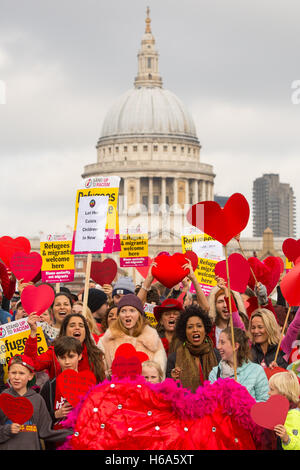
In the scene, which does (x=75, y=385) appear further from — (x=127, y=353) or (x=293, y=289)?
(x=293, y=289)

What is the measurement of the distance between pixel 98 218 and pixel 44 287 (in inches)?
88.2

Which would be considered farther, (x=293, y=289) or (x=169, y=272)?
(x=169, y=272)

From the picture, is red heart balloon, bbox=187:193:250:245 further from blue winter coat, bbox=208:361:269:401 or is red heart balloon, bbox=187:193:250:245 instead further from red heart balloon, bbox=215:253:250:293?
red heart balloon, bbox=215:253:250:293

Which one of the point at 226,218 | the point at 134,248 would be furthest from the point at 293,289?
the point at 134,248

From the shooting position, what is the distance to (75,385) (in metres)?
7.83

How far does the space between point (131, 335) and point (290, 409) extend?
2.41 metres

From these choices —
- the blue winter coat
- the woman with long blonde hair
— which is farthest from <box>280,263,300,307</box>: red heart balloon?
the woman with long blonde hair

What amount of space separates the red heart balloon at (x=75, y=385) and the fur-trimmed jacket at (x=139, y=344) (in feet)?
4.92

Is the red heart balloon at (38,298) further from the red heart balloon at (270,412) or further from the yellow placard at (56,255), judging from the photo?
the yellow placard at (56,255)

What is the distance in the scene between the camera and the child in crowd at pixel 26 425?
7.70m

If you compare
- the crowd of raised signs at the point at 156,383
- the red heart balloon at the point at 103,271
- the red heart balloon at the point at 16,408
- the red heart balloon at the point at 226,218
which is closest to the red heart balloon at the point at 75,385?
the crowd of raised signs at the point at 156,383

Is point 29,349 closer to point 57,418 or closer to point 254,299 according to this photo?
point 57,418

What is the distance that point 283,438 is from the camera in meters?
6.98
